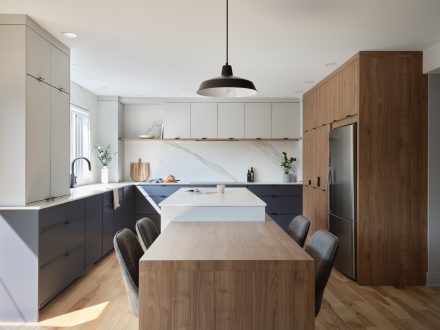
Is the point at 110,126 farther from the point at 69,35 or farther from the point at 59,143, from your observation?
the point at 69,35

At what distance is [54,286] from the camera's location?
10.4 feet

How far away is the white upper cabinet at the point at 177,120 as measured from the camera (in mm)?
6562

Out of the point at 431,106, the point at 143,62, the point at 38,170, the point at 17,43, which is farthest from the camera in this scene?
the point at 143,62

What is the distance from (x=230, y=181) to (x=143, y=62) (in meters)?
3.14

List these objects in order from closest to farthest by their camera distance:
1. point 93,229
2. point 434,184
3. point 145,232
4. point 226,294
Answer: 1. point 226,294
2. point 145,232
3. point 434,184
4. point 93,229

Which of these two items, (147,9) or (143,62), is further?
(143,62)

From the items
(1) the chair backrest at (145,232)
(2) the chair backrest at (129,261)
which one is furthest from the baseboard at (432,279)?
(2) the chair backrest at (129,261)

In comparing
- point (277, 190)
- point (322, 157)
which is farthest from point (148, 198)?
point (322, 157)

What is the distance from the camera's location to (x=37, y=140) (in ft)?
10.3

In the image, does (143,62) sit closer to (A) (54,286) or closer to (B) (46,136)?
(B) (46,136)

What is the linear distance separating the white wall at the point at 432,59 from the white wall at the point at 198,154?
328 centimetres

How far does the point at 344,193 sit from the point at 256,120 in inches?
116

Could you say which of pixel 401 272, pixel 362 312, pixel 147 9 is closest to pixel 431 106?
pixel 401 272

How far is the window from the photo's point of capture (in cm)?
544
